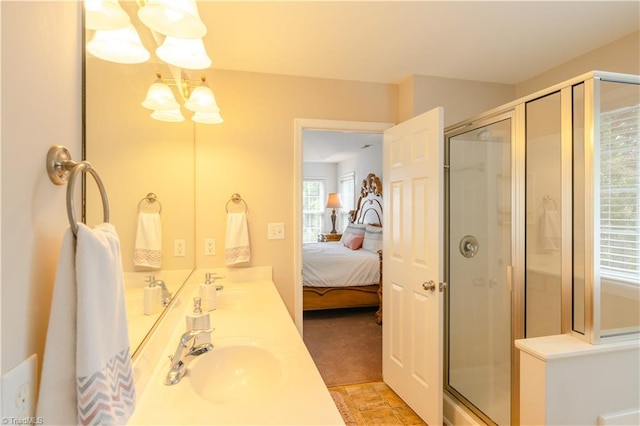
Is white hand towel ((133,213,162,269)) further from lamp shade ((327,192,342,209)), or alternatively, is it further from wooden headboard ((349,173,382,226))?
lamp shade ((327,192,342,209))

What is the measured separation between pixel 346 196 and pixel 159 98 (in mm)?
5990

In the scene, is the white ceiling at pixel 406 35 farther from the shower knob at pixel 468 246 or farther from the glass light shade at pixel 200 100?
the shower knob at pixel 468 246

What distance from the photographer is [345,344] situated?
134 inches

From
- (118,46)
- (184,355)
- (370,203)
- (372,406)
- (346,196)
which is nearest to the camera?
(118,46)

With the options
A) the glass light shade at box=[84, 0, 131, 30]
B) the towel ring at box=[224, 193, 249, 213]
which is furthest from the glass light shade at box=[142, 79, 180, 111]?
the towel ring at box=[224, 193, 249, 213]

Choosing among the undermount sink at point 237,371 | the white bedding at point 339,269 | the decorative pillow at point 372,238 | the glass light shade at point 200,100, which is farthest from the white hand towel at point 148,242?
the decorative pillow at point 372,238

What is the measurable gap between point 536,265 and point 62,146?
7.36 feet

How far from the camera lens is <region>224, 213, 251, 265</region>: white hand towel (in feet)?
7.68

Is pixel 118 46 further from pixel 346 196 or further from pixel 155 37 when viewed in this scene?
pixel 346 196

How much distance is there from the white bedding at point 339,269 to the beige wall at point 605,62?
2728mm

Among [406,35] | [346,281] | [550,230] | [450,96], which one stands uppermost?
[406,35]

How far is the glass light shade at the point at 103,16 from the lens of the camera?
2.46 ft

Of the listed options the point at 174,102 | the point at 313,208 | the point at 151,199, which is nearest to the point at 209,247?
the point at 151,199

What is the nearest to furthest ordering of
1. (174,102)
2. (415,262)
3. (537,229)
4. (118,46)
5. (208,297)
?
(118,46)
(174,102)
(208,297)
(537,229)
(415,262)
